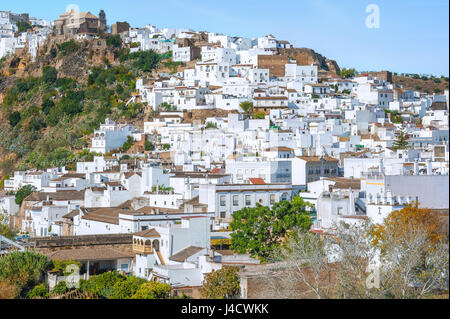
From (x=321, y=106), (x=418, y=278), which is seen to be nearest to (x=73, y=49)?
(x=321, y=106)

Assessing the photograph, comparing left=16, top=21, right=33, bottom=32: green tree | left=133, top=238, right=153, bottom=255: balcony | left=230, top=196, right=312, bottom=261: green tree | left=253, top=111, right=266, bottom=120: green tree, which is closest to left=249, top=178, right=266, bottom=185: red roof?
left=230, top=196, right=312, bottom=261: green tree

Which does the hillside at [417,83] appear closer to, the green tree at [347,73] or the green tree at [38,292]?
the green tree at [347,73]

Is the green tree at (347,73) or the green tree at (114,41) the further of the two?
the green tree at (114,41)

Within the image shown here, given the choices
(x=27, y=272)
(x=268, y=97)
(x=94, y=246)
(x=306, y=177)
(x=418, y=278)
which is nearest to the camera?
(x=418, y=278)

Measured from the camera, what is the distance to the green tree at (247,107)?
110 ft

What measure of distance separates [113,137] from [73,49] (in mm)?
15483

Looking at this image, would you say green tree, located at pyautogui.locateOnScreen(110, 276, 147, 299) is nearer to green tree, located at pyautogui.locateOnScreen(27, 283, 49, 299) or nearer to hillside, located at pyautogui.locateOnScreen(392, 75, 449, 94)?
green tree, located at pyautogui.locateOnScreen(27, 283, 49, 299)

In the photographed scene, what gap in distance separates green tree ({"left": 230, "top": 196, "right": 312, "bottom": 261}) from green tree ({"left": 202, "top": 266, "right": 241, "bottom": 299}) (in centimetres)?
212

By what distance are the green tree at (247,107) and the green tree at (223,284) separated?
22.3 m

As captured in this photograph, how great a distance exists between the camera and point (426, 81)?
43.4 meters

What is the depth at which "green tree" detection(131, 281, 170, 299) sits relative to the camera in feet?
36.6

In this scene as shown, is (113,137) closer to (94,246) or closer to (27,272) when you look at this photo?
(94,246)

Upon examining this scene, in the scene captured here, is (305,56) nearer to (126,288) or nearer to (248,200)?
(248,200)

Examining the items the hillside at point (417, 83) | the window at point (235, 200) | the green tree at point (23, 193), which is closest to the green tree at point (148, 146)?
the green tree at point (23, 193)
